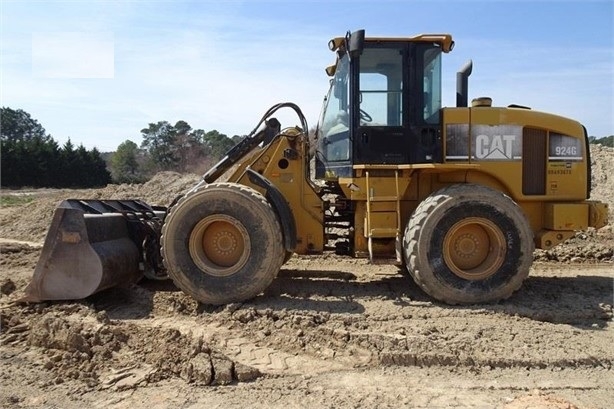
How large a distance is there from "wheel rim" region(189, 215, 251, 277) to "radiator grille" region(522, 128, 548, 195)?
3270 mm

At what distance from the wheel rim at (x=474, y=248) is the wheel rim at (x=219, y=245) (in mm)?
2184

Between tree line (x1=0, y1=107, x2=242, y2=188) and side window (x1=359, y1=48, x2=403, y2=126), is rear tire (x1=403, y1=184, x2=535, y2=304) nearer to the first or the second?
side window (x1=359, y1=48, x2=403, y2=126)

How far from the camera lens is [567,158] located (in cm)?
587

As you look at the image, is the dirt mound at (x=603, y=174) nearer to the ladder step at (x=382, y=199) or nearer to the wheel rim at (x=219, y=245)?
the ladder step at (x=382, y=199)

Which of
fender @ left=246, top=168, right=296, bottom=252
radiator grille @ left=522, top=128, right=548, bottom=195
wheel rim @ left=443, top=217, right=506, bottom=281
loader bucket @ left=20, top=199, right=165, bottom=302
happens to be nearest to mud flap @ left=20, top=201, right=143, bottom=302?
loader bucket @ left=20, top=199, right=165, bottom=302

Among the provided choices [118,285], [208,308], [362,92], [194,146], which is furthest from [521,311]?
[194,146]

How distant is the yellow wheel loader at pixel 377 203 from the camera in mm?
5340

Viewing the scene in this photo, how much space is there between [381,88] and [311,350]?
3.05 metres

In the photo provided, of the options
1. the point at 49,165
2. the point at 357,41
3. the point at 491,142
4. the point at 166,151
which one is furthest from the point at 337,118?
the point at 166,151

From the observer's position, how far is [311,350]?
4.38 meters

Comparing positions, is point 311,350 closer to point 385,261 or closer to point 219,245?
point 385,261

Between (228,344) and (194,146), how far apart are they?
38.8m

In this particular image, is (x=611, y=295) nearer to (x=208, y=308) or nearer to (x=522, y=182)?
(x=522, y=182)

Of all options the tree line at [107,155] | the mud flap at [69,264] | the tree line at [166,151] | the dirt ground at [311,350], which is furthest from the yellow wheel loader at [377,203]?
the tree line at [166,151]
